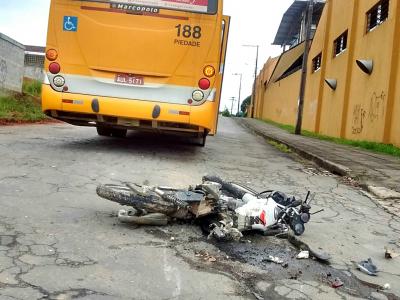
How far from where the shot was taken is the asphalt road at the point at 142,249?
3191mm

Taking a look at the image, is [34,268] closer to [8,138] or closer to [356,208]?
[356,208]

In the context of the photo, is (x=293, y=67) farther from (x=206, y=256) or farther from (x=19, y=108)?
(x=206, y=256)

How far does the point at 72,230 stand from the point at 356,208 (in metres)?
3.66

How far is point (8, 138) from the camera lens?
32.5 feet

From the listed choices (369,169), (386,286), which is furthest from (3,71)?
(386,286)

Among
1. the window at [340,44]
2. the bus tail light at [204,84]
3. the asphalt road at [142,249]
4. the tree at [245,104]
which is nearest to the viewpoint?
the asphalt road at [142,249]

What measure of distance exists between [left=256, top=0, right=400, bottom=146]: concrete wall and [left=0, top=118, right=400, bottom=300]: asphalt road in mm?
7955

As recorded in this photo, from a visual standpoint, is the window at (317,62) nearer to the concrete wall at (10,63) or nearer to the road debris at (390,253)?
the concrete wall at (10,63)

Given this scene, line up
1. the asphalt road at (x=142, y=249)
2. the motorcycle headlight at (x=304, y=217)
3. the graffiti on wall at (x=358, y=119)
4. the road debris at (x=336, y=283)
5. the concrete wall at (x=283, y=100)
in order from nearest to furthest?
1. the asphalt road at (x=142, y=249)
2. the road debris at (x=336, y=283)
3. the motorcycle headlight at (x=304, y=217)
4. the graffiti on wall at (x=358, y=119)
5. the concrete wall at (x=283, y=100)

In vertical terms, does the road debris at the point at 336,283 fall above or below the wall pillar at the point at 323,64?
below

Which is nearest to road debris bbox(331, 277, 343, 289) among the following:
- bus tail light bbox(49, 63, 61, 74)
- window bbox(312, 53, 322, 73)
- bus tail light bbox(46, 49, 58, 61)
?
bus tail light bbox(49, 63, 61, 74)

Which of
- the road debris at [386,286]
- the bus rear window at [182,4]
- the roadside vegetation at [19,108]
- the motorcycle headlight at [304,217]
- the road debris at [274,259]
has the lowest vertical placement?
the road debris at [386,286]

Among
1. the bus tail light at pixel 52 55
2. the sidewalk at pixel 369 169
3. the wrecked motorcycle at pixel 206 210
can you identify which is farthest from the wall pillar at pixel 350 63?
the wrecked motorcycle at pixel 206 210

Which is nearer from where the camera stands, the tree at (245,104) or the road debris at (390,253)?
the road debris at (390,253)
